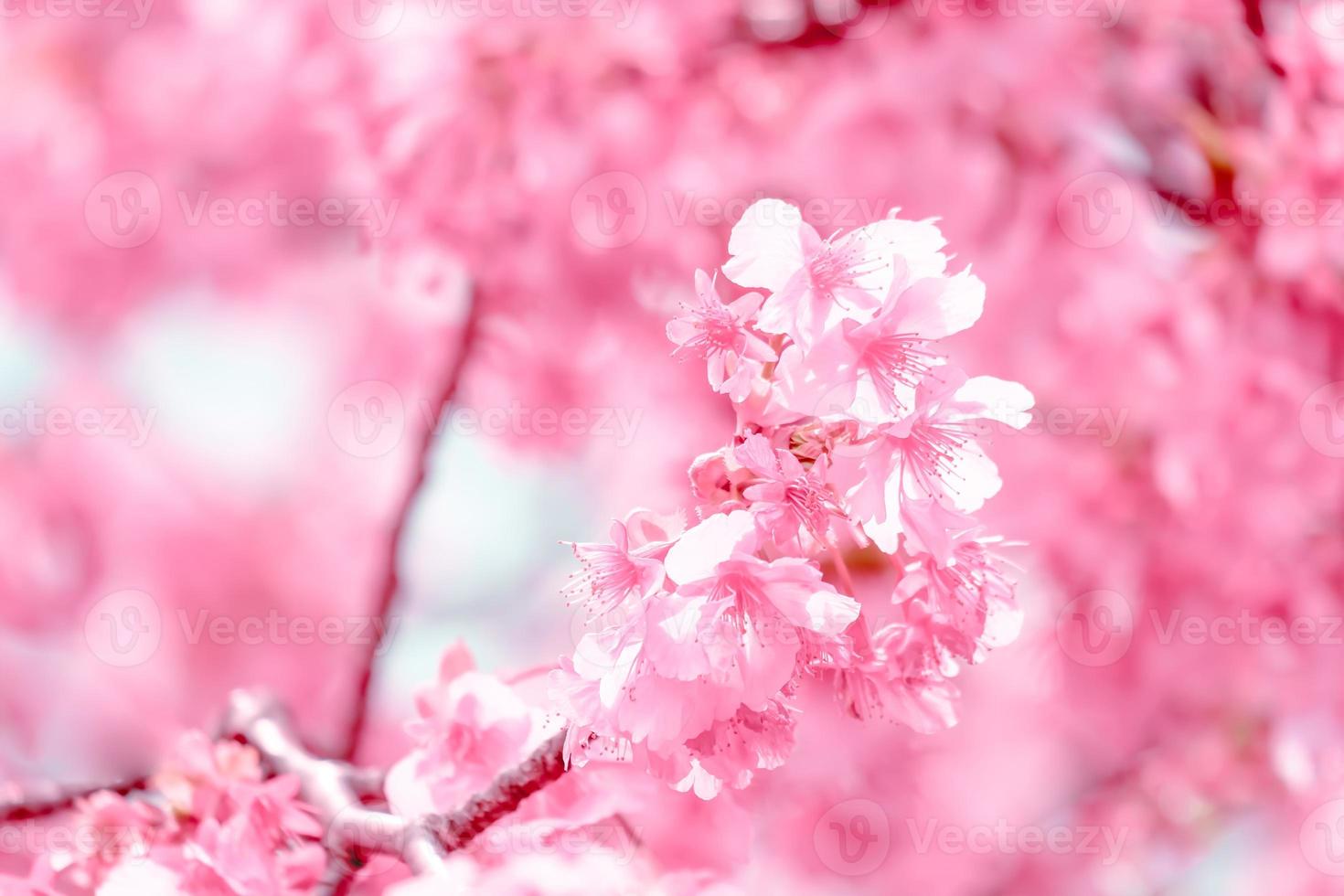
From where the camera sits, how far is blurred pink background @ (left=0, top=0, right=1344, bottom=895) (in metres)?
1.54

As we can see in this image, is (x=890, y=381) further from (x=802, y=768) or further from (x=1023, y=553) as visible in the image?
(x=802, y=768)

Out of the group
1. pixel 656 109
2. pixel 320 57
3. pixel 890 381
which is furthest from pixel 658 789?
pixel 320 57

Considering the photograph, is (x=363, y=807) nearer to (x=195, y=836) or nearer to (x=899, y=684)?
(x=195, y=836)

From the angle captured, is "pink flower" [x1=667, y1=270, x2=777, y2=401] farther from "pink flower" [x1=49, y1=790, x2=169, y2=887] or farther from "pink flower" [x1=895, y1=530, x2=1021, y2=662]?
"pink flower" [x1=49, y1=790, x2=169, y2=887]

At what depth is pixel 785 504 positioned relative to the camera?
48 centimetres

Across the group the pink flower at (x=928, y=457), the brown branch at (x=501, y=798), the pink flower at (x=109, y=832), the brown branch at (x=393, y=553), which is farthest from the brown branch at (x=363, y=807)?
the brown branch at (x=393, y=553)

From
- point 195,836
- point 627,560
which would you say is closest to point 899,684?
point 627,560

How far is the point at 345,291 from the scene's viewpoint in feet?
8.97

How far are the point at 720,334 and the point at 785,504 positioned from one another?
10 centimetres

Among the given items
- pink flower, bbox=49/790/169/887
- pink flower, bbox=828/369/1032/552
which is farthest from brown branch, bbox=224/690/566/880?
pink flower, bbox=828/369/1032/552

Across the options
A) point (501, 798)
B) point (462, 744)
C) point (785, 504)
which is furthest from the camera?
point (462, 744)

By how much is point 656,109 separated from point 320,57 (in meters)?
0.59

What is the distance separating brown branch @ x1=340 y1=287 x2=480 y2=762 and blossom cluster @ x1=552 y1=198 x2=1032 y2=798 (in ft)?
3.41

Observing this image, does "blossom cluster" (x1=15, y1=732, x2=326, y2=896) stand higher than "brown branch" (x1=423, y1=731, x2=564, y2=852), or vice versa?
"brown branch" (x1=423, y1=731, x2=564, y2=852)
